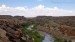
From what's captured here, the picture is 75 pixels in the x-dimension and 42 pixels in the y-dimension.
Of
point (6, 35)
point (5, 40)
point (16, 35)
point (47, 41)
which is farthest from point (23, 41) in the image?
point (47, 41)

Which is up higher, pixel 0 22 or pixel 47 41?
pixel 0 22

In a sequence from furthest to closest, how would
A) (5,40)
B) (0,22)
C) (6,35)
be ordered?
(0,22) < (6,35) < (5,40)

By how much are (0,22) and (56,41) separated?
12839 mm

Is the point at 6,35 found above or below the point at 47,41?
above

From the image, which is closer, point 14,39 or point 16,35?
point 14,39

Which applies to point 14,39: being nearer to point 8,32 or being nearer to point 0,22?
point 8,32

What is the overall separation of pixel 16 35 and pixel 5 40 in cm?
322

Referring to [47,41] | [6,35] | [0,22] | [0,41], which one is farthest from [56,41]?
[0,41]

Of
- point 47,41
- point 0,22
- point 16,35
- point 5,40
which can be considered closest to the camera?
point 5,40

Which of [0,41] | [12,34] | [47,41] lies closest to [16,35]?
[12,34]

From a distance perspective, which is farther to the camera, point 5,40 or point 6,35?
point 6,35

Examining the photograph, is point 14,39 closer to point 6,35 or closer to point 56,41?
point 6,35

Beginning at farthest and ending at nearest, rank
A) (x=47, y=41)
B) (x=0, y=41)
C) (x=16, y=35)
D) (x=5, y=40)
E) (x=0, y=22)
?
(x=47, y=41) < (x=0, y=22) < (x=16, y=35) < (x=5, y=40) < (x=0, y=41)

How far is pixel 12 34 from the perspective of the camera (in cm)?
1986
